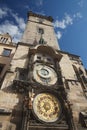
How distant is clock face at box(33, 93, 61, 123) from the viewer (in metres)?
7.75

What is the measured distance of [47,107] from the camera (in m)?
8.25

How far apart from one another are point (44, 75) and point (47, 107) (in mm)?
3047

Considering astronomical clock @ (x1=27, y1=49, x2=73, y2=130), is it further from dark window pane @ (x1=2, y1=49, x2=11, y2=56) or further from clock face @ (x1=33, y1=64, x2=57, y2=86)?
dark window pane @ (x1=2, y1=49, x2=11, y2=56)

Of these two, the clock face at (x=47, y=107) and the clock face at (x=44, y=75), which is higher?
the clock face at (x=44, y=75)

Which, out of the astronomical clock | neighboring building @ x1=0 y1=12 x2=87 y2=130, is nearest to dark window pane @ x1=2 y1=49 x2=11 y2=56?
neighboring building @ x1=0 y1=12 x2=87 y2=130

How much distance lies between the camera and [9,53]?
53.0 feet

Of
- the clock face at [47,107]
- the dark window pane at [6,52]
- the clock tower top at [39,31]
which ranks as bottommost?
the clock face at [47,107]

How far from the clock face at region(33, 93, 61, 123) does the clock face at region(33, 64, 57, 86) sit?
140 cm

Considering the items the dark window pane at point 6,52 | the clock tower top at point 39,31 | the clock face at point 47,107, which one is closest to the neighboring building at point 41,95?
the clock face at point 47,107

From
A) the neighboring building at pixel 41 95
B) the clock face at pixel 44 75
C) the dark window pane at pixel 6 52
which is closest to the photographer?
the neighboring building at pixel 41 95

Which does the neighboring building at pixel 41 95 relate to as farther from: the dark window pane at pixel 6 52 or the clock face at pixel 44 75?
the dark window pane at pixel 6 52

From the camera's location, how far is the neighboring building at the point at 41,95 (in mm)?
7297

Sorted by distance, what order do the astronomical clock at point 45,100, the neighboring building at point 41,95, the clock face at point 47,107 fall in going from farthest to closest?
1. the clock face at point 47,107
2. the astronomical clock at point 45,100
3. the neighboring building at point 41,95

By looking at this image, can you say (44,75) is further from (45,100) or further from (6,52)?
(6,52)
